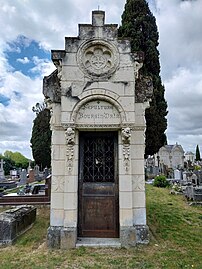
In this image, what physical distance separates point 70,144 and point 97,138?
832mm

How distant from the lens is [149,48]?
51.0 feet

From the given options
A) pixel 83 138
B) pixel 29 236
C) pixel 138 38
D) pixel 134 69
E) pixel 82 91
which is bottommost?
pixel 29 236

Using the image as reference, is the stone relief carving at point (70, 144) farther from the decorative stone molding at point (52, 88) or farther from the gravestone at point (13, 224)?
the gravestone at point (13, 224)

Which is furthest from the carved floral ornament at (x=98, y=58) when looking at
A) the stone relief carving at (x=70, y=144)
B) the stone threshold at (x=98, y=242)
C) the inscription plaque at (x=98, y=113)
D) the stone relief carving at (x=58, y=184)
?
the stone threshold at (x=98, y=242)

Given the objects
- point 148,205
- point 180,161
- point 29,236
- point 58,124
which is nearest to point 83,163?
point 58,124

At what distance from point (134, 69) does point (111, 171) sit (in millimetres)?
2716

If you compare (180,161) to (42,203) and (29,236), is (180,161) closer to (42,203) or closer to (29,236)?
(42,203)

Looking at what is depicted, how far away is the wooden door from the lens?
5.98m

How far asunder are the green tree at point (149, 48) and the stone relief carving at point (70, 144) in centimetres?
1031

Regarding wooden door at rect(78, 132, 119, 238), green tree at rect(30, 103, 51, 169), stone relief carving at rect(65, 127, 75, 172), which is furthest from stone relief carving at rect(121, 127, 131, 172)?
green tree at rect(30, 103, 51, 169)

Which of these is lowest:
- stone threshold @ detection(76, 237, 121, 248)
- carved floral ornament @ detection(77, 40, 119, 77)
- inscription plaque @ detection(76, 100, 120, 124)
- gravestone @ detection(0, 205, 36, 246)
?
stone threshold @ detection(76, 237, 121, 248)

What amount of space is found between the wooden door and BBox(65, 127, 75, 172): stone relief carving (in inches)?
16.0

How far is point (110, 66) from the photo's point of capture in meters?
6.21

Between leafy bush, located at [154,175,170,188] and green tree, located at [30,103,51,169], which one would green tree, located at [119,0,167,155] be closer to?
leafy bush, located at [154,175,170,188]
